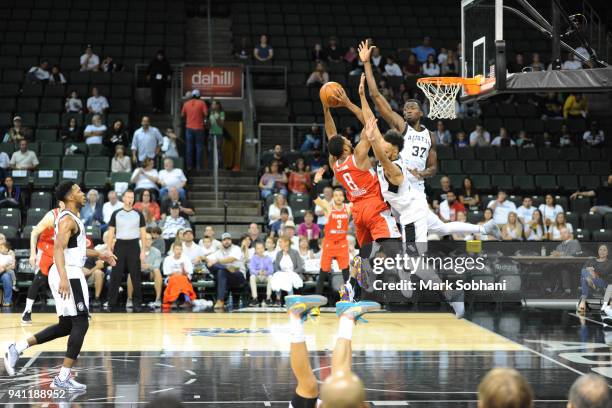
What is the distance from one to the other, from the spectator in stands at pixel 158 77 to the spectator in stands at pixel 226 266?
645 cm

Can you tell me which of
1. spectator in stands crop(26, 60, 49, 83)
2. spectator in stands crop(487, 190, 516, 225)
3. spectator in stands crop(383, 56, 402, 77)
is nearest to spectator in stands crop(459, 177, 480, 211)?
spectator in stands crop(487, 190, 516, 225)

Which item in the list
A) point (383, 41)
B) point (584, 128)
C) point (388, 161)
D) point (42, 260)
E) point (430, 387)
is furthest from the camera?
point (383, 41)

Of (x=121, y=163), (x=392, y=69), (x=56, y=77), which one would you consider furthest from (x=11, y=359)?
(x=392, y=69)

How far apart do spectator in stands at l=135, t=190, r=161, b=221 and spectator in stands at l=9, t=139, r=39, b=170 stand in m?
2.54

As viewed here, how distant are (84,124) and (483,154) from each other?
8.32m

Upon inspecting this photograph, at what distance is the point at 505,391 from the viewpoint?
327 cm

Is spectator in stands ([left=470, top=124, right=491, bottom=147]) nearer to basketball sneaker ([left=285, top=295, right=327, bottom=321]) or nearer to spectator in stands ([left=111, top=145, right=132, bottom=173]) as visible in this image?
spectator in stands ([left=111, top=145, right=132, bottom=173])

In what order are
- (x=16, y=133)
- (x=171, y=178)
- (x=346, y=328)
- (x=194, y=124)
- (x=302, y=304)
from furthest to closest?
(x=194, y=124) < (x=16, y=133) < (x=171, y=178) < (x=302, y=304) < (x=346, y=328)

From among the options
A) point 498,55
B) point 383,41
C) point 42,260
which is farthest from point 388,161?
point 383,41

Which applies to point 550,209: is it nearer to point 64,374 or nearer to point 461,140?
point 461,140

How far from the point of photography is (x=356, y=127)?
1950cm

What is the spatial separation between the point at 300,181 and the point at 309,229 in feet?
6.13

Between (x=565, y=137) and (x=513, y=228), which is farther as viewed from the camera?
(x=565, y=137)

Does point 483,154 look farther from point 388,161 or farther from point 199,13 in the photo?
point 388,161
